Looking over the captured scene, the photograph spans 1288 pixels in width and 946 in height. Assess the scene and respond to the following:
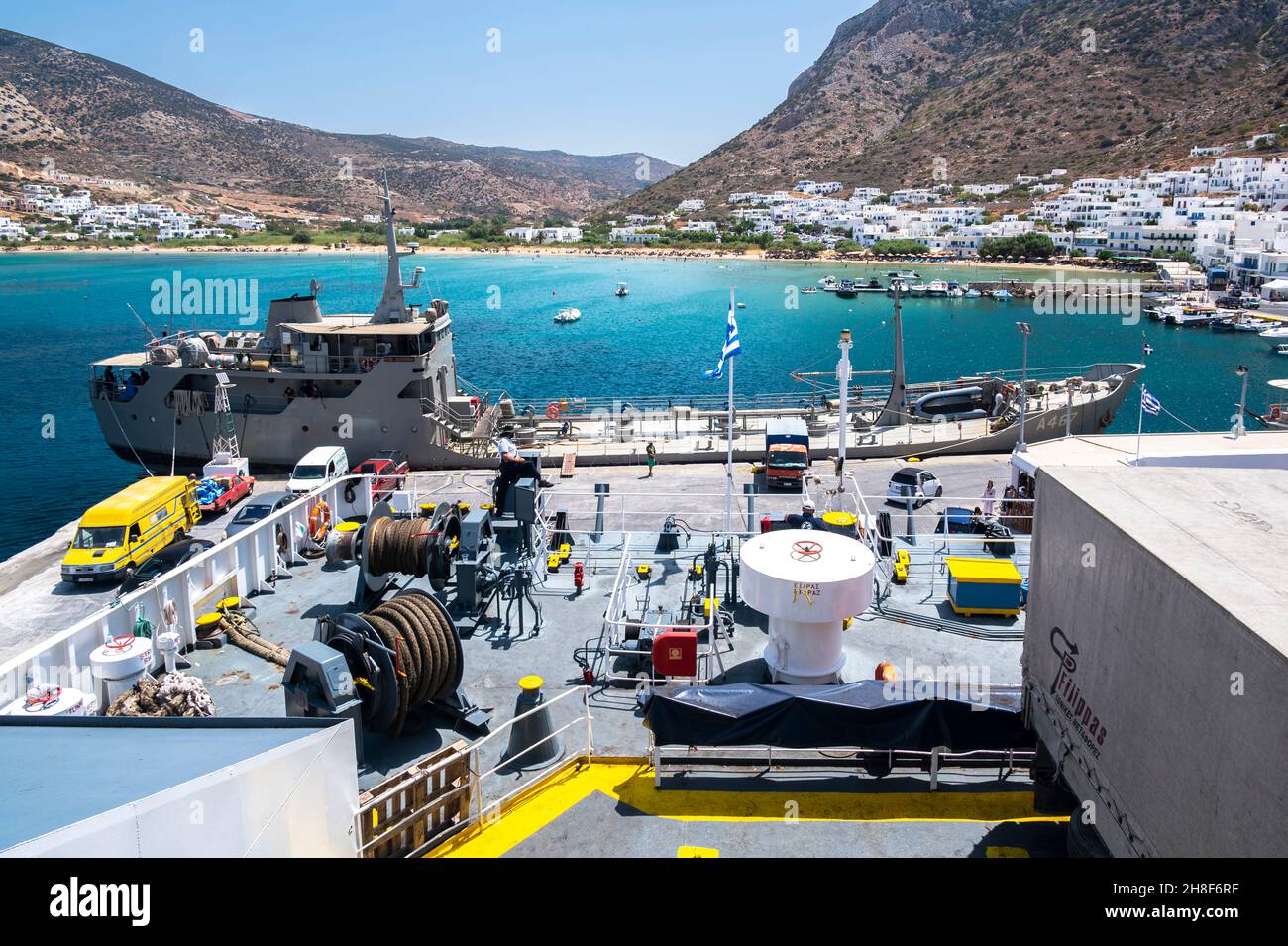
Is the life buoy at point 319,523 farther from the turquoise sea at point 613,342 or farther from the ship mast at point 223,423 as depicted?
the turquoise sea at point 613,342

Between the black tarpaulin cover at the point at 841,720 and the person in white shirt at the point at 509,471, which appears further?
the person in white shirt at the point at 509,471

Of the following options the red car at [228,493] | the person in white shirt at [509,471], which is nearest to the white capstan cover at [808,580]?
the person in white shirt at [509,471]

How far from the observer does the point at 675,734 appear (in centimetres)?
897

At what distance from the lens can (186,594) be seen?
41.2 feet

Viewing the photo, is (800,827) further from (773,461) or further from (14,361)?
(14,361)

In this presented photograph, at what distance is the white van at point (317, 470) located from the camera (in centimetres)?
2667

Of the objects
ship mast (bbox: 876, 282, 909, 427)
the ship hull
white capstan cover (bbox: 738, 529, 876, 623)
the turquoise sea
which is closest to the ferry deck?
white capstan cover (bbox: 738, 529, 876, 623)

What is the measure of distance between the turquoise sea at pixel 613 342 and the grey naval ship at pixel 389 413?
6.54 m

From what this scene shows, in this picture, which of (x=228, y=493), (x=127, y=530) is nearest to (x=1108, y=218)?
(x=228, y=493)

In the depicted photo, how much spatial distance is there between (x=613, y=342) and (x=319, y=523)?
7433cm

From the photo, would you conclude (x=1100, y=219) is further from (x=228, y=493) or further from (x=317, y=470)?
(x=228, y=493)

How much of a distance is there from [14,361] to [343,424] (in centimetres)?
5967
